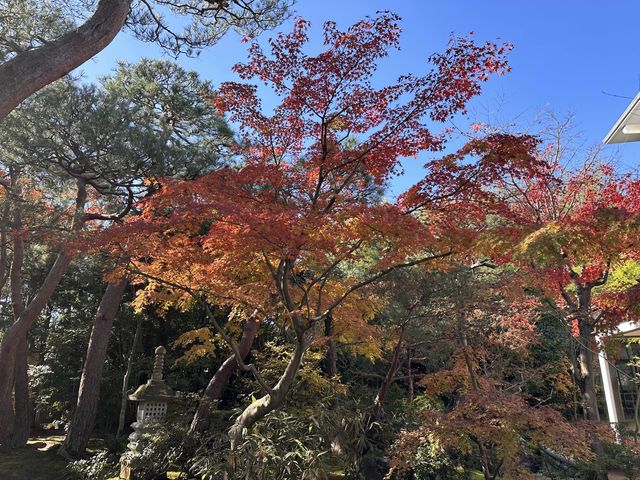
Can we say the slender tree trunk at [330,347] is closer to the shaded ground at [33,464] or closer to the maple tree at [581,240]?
the maple tree at [581,240]

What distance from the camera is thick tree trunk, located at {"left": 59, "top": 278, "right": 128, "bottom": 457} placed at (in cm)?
815

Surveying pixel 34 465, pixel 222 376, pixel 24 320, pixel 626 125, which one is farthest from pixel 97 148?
pixel 626 125

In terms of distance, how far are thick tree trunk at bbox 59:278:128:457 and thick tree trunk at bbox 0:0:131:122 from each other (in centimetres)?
457

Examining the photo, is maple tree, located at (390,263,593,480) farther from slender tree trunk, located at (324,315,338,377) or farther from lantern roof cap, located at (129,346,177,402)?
lantern roof cap, located at (129,346,177,402)

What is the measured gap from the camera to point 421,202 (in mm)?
4562

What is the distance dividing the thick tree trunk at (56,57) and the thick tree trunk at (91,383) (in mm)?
4573

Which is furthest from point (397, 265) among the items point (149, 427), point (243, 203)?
point (149, 427)

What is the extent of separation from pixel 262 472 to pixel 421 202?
10.9 feet

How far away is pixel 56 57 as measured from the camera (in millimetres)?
4203

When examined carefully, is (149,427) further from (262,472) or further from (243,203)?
(243,203)

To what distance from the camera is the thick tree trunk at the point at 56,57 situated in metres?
3.96

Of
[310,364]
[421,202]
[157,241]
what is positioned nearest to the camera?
[421,202]

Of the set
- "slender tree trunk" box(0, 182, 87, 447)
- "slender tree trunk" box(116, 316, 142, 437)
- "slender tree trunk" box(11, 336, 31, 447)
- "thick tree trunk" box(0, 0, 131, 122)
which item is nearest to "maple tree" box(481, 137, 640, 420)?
"thick tree trunk" box(0, 0, 131, 122)

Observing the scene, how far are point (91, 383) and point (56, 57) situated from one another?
21.2 feet
